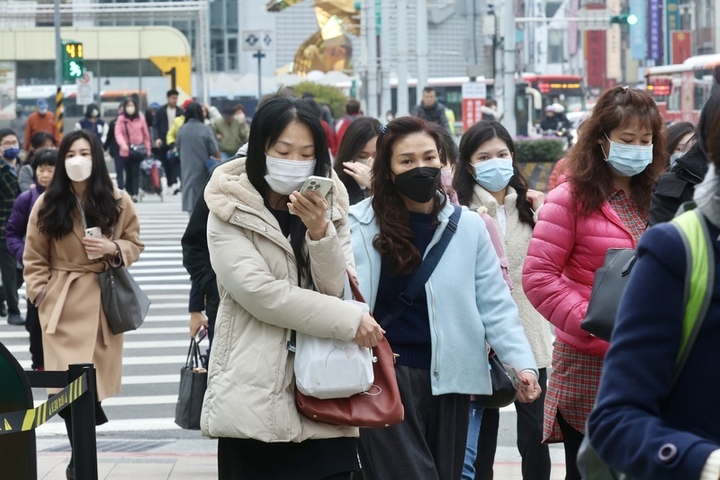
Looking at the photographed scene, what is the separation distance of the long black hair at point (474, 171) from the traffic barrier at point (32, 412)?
238 centimetres

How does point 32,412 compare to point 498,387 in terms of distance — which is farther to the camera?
point 498,387

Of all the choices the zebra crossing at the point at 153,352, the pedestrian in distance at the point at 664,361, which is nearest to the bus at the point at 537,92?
the zebra crossing at the point at 153,352

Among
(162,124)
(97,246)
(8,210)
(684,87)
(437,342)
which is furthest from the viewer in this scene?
(684,87)

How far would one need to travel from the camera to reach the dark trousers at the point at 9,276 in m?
12.8

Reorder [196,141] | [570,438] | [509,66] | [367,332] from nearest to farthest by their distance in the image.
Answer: [367,332]
[570,438]
[196,141]
[509,66]

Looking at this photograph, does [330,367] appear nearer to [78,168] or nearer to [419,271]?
[419,271]

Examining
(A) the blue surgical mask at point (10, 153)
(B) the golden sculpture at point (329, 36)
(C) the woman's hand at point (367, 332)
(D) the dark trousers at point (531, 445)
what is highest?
(B) the golden sculpture at point (329, 36)

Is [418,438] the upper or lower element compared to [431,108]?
lower

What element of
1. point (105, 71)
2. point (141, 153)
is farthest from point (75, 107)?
point (141, 153)

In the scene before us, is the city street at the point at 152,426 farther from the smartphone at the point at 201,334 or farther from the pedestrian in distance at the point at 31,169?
the pedestrian in distance at the point at 31,169

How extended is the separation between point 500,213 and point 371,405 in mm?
2481

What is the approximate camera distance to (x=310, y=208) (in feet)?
13.3

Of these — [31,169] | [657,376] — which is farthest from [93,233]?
[31,169]

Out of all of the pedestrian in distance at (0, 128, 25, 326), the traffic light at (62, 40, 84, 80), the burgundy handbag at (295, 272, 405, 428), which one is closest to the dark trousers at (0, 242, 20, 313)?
the pedestrian in distance at (0, 128, 25, 326)
